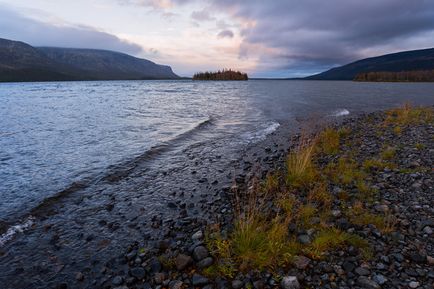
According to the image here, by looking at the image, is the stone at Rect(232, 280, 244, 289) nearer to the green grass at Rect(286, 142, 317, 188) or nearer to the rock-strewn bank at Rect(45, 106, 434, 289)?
the rock-strewn bank at Rect(45, 106, 434, 289)

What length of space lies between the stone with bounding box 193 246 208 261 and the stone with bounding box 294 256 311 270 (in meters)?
1.97

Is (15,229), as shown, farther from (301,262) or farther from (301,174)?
(301,174)

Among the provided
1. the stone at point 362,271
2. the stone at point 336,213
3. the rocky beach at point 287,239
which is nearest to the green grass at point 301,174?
the rocky beach at point 287,239

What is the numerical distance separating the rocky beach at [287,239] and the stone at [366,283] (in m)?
0.02

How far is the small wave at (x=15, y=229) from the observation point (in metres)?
7.52

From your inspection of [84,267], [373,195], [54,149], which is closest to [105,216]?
[84,267]

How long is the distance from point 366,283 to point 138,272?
15.1ft

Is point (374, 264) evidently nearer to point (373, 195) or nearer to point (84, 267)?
point (373, 195)

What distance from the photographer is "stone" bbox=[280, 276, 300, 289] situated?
4903mm

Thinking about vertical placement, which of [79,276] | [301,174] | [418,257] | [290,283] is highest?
[301,174]

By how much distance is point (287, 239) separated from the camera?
634 cm

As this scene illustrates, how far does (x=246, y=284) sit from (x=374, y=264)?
265cm

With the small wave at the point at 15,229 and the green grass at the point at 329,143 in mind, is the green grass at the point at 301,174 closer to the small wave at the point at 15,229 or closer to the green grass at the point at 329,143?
the green grass at the point at 329,143

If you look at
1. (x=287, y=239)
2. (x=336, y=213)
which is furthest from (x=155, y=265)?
(x=336, y=213)
